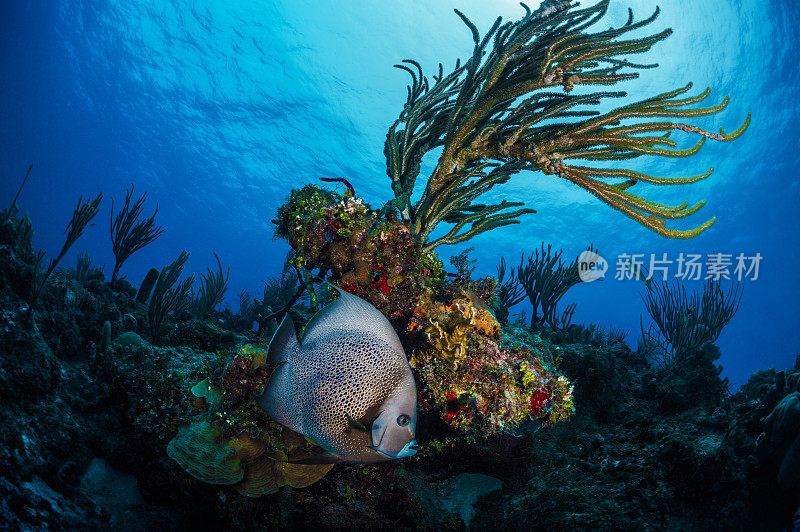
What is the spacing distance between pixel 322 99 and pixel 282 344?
28435mm

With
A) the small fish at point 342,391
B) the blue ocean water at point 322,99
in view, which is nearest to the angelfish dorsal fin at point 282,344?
the small fish at point 342,391

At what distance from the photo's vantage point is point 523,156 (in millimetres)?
3105

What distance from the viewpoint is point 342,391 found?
136 cm

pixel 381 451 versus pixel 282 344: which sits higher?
pixel 282 344

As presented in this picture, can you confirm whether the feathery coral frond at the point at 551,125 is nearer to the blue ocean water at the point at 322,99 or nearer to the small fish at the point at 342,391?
the small fish at the point at 342,391

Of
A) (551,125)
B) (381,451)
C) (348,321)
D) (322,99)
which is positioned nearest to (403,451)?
(381,451)

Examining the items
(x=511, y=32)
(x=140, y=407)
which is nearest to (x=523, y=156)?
(x=511, y=32)

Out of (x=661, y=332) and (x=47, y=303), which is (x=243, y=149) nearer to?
(x=47, y=303)

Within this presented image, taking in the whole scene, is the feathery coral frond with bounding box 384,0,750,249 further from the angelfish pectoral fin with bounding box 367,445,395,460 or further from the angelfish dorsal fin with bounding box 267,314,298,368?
the angelfish pectoral fin with bounding box 367,445,395,460

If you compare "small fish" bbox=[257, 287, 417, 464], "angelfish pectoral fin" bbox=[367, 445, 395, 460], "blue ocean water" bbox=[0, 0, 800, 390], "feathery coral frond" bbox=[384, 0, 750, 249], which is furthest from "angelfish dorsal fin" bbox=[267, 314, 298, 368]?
"blue ocean water" bbox=[0, 0, 800, 390]

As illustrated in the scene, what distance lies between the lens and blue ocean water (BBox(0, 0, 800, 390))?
1844 centimetres

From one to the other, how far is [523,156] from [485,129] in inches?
19.6

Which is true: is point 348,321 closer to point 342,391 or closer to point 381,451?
point 342,391

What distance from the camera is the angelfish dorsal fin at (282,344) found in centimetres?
143
